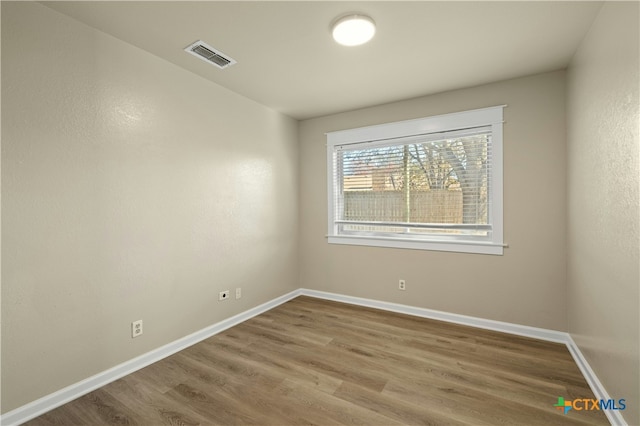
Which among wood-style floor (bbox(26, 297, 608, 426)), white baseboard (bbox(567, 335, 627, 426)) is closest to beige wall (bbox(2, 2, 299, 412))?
wood-style floor (bbox(26, 297, 608, 426))

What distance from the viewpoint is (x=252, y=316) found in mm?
3451

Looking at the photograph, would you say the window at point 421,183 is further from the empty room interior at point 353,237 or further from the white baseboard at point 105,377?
the white baseboard at point 105,377

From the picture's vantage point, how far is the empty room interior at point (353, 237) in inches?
70.3

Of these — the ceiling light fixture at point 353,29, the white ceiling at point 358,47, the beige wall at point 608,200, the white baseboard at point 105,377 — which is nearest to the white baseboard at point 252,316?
the white baseboard at point 105,377

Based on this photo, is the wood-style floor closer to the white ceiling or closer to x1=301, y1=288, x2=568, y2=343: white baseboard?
x1=301, y1=288, x2=568, y2=343: white baseboard

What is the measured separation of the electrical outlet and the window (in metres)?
2.43

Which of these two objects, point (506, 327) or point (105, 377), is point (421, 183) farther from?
point (105, 377)

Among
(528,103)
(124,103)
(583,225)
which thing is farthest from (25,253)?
(528,103)

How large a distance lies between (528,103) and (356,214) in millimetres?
2218

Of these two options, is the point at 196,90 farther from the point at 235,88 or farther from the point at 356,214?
the point at 356,214

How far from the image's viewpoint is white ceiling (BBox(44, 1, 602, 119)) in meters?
1.88

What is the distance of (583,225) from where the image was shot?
2236 millimetres

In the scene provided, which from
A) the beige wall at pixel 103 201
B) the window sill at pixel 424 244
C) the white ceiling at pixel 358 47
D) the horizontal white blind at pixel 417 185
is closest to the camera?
the beige wall at pixel 103 201

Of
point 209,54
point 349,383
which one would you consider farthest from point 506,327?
point 209,54
